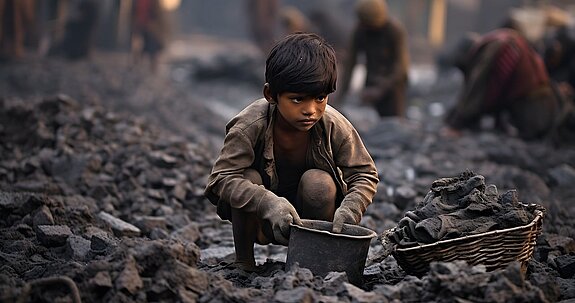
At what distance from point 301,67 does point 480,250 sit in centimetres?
103

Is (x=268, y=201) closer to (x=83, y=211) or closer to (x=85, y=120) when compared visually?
(x=83, y=211)

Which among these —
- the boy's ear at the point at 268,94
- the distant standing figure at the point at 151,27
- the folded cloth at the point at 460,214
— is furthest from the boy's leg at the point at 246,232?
the distant standing figure at the point at 151,27

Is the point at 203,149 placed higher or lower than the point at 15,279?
lower

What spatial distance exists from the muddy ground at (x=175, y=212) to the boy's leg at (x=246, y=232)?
74 mm

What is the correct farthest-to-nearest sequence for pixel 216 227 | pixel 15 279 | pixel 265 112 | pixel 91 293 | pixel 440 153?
pixel 440 153
pixel 216 227
pixel 265 112
pixel 15 279
pixel 91 293

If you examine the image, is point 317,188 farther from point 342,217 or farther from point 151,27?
point 151,27

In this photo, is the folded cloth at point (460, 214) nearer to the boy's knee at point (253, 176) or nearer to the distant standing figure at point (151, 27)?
the boy's knee at point (253, 176)

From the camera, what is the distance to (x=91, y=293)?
2.77m

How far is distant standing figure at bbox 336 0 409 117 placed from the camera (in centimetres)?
907

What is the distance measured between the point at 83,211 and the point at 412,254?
6.49ft

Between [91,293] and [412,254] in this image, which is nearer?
[91,293]

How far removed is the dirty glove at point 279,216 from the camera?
10.8 ft

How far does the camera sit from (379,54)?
9.33 meters

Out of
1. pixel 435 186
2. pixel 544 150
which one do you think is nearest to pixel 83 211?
pixel 435 186
